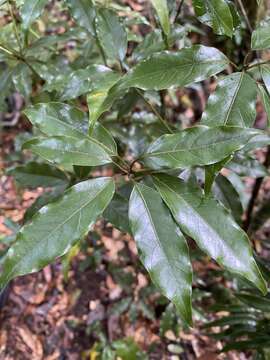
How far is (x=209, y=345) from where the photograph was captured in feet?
6.51

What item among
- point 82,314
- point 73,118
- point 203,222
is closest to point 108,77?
point 73,118

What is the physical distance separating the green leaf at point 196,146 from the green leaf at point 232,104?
0.12ft

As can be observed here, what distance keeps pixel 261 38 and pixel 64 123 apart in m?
0.41

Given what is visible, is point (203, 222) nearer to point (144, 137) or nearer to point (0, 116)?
point (144, 137)

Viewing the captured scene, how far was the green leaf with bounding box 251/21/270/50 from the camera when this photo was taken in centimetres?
78

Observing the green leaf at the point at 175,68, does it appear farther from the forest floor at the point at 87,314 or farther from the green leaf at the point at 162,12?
the forest floor at the point at 87,314

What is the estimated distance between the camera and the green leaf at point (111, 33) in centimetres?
97

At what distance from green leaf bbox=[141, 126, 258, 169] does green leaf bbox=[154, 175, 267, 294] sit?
5 centimetres

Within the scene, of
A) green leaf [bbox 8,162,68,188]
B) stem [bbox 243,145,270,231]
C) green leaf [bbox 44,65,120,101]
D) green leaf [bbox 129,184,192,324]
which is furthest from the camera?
stem [bbox 243,145,270,231]

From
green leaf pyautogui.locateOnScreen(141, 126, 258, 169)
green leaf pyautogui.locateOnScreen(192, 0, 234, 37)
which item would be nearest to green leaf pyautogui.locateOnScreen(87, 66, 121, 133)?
green leaf pyautogui.locateOnScreen(141, 126, 258, 169)

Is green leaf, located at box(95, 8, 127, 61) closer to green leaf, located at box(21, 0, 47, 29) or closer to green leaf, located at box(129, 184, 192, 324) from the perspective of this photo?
green leaf, located at box(21, 0, 47, 29)

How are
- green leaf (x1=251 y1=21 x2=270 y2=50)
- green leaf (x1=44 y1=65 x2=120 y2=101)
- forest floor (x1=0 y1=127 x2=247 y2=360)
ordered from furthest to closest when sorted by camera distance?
1. forest floor (x1=0 y1=127 x2=247 y2=360)
2. green leaf (x1=44 y1=65 x2=120 y2=101)
3. green leaf (x1=251 y1=21 x2=270 y2=50)

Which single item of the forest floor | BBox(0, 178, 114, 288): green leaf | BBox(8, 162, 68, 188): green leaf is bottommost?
the forest floor

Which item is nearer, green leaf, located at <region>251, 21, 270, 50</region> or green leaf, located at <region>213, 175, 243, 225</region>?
green leaf, located at <region>251, 21, 270, 50</region>
